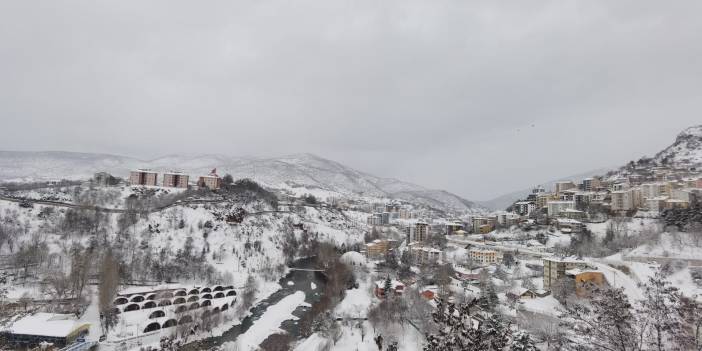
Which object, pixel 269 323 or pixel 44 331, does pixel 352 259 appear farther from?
pixel 44 331

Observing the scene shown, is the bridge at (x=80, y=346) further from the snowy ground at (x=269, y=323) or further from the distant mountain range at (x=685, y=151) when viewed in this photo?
the distant mountain range at (x=685, y=151)

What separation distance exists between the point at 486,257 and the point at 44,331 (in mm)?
38385

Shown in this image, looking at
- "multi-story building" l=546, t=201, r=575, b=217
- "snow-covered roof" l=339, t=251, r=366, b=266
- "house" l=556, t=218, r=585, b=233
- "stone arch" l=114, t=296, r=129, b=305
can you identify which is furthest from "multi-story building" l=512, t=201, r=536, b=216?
"stone arch" l=114, t=296, r=129, b=305

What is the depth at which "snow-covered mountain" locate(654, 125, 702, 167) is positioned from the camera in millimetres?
58550

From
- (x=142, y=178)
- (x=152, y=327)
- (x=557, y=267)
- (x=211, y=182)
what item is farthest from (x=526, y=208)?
(x=142, y=178)

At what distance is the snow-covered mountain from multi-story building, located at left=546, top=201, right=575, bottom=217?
78.1 feet

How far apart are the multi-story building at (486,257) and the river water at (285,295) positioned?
17.7 metres

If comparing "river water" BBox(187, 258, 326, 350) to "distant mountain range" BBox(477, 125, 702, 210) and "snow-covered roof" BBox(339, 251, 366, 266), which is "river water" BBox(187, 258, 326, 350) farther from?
"distant mountain range" BBox(477, 125, 702, 210)

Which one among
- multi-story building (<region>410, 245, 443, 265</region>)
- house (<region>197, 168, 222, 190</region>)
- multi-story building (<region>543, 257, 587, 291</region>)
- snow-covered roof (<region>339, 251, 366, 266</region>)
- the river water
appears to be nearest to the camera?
the river water

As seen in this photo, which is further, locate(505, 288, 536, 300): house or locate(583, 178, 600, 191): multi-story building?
locate(583, 178, 600, 191): multi-story building

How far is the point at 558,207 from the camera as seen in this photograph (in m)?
52.3

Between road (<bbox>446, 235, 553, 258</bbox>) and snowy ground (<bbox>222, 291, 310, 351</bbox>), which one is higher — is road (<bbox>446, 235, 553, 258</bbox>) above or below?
above

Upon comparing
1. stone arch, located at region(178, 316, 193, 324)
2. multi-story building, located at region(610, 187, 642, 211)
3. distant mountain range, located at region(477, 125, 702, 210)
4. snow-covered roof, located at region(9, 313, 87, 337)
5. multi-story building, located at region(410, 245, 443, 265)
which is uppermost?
distant mountain range, located at region(477, 125, 702, 210)

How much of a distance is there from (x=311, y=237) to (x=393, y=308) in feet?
119
